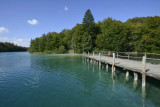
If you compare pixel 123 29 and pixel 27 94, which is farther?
pixel 123 29

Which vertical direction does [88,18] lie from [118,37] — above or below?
above

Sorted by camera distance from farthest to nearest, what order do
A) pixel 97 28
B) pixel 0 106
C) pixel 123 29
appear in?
pixel 97 28
pixel 123 29
pixel 0 106

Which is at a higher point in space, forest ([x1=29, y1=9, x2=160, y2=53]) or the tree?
the tree

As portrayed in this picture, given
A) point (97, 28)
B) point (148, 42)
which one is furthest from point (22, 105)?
point (97, 28)

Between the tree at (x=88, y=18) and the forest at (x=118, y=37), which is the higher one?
the tree at (x=88, y=18)

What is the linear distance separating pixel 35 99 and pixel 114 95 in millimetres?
5144

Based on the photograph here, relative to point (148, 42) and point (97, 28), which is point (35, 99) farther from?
point (97, 28)

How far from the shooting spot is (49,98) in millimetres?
6598

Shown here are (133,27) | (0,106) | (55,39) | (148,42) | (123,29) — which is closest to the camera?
(0,106)

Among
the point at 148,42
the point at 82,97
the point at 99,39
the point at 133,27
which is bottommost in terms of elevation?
the point at 82,97

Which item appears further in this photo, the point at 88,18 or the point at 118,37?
the point at 88,18

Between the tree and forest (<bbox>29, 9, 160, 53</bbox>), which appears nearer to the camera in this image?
forest (<bbox>29, 9, 160, 53</bbox>)

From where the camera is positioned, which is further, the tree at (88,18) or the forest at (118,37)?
the tree at (88,18)

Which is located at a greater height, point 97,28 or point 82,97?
point 97,28
